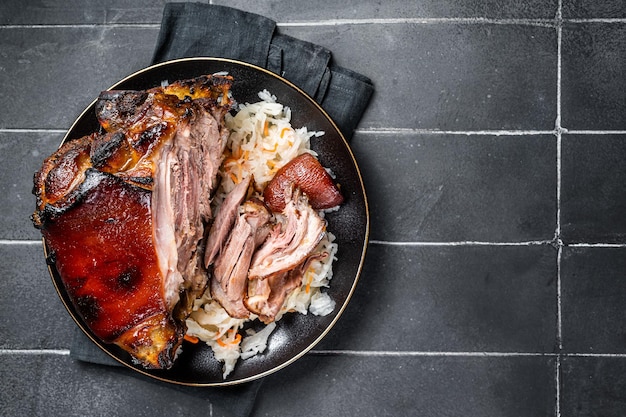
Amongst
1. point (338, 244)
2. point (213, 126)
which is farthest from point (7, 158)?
point (338, 244)

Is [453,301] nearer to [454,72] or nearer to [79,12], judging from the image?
[454,72]

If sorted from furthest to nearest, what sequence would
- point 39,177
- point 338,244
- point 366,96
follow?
point 366,96 < point 338,244 < point 39,177

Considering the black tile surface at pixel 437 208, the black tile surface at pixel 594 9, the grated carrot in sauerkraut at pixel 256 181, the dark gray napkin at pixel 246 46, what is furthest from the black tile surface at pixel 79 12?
the black tile surface at pixel 594 9

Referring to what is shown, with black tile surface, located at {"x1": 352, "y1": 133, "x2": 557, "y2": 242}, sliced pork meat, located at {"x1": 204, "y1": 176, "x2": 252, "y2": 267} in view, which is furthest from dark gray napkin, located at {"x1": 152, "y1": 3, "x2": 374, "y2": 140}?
sliced pork meat, located at {"x1": 204, "y1": 176, "x2": 252, "y2": 267}

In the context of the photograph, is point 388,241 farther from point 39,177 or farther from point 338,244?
point 39,177

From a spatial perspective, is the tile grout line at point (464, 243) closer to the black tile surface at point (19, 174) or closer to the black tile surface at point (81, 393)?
the black tile surface at point (19, 174)

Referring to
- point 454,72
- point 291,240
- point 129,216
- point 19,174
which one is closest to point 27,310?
point 19,174

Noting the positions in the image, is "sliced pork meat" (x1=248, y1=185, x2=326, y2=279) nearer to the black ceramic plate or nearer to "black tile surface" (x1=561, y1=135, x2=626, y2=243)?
the black ceramic plate
